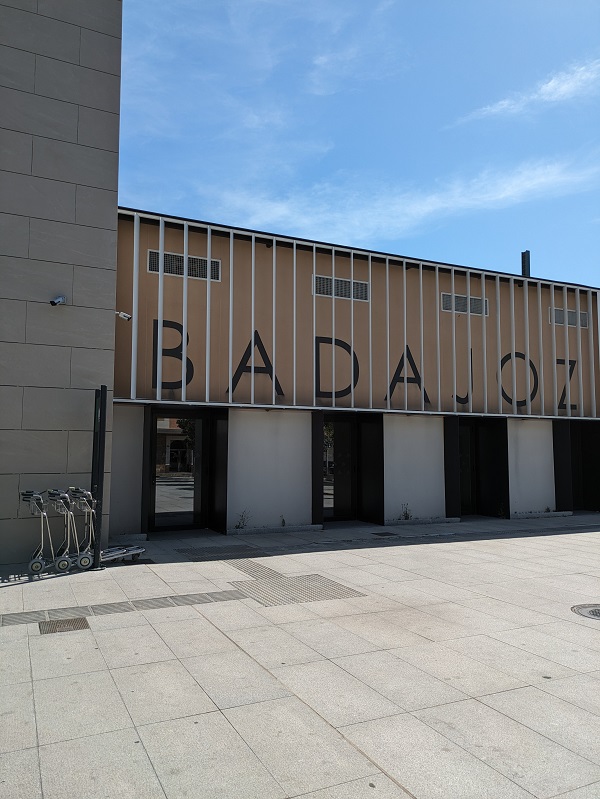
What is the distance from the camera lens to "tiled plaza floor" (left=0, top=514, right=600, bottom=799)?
3740mm

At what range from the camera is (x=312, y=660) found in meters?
5.81

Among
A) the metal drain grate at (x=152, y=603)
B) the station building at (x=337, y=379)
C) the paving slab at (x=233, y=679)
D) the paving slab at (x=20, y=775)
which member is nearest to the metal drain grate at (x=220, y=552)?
the station building at (x=337, y=379)

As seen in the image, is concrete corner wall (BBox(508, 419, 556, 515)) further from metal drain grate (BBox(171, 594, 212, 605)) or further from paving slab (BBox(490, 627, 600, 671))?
metal drain grate (BBox(171, 594, 212, 605))

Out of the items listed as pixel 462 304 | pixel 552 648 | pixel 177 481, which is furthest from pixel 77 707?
pixel 177 481

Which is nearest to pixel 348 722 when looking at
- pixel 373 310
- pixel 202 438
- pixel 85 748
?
pixel 85 748

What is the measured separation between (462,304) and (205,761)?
15381 millimetres

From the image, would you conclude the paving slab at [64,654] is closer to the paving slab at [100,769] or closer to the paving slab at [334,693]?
the paving slab at [100,769]

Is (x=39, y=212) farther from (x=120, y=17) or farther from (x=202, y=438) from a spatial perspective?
(x=202, y=438)

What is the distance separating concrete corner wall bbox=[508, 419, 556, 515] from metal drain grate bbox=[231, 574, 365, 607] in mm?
10535

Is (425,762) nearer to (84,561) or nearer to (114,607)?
(114,607)

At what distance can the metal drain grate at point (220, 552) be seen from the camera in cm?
1145

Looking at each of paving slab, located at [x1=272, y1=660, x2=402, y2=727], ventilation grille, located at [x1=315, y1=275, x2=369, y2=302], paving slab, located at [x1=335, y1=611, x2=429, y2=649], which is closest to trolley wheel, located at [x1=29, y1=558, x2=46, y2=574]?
paving slab, located at [x1=335, y1=611, x2=429, y2=649]

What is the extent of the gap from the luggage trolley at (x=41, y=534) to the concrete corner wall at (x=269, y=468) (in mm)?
4587

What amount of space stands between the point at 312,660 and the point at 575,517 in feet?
50.1
